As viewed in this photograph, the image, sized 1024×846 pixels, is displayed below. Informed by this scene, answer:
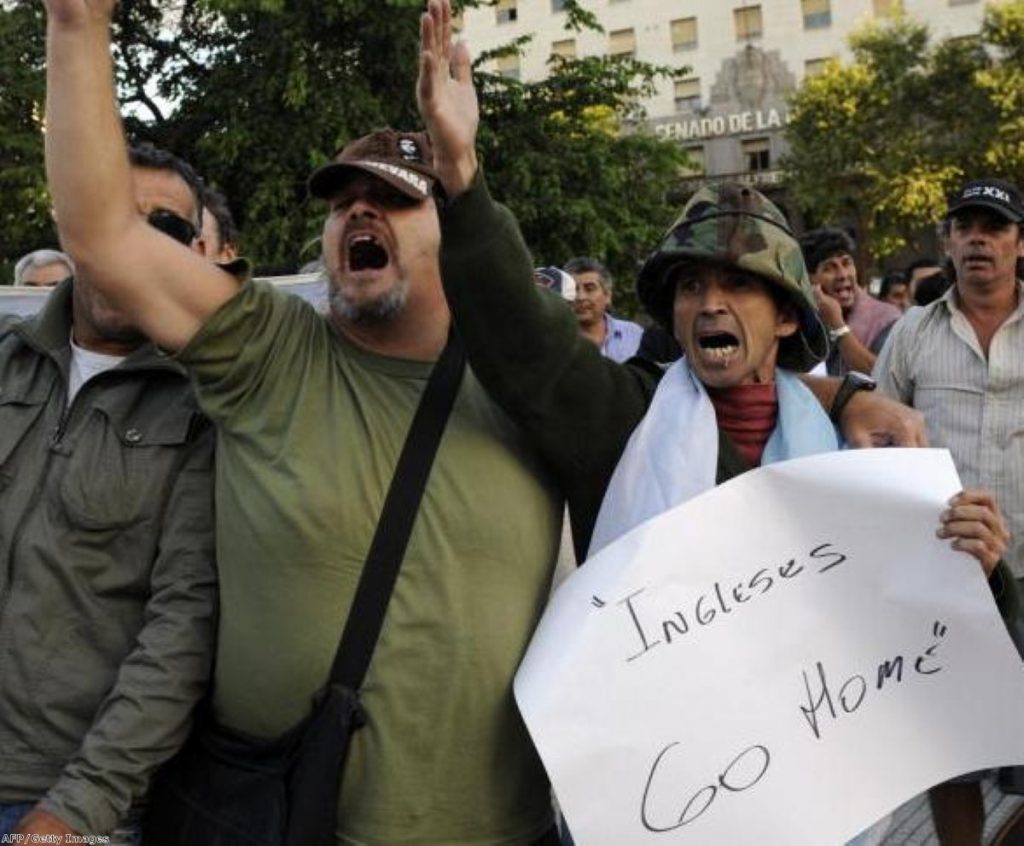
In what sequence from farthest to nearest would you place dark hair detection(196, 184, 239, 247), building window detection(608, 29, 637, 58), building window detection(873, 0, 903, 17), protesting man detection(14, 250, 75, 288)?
building window detection(608, 29, 637, 58)
building window detection(873, 0, 903, 17)
protesting man detection(14, 250, 75, 288)
dark hair detection(196, 184, 239, 247)

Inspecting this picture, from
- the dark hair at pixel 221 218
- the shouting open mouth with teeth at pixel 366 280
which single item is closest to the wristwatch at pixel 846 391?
the shouting open mouth with teeth at pixel 366 280

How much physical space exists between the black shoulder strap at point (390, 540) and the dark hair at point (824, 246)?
16.2 ft

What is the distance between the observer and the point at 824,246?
6680 mm

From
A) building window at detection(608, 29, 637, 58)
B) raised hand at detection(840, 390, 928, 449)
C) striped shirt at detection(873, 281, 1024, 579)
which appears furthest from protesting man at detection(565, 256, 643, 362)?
building window at detection(608, 29, 637, 58)

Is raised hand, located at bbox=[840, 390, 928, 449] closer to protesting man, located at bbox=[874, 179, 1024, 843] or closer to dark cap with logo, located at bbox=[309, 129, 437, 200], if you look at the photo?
dark cap with logo, located at bbox=[309, 129, 437, 200]

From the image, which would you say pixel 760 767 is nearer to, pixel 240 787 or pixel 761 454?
pixel 761 454

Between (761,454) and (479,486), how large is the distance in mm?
527

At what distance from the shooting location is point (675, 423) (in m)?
2.00

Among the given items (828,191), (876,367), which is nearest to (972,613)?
(876,367)

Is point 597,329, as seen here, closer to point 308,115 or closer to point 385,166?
point 385,166

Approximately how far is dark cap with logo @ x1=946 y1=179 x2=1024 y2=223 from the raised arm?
309cm

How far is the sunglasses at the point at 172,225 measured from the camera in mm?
2188

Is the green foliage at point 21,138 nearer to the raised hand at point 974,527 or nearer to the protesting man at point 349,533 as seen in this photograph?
the protesting man at point 349,533

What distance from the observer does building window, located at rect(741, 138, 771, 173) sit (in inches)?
1747
